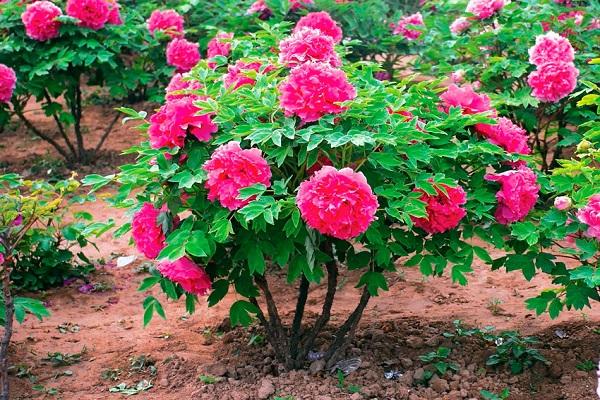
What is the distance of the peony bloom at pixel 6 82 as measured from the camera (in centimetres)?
617

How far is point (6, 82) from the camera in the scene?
6.20m

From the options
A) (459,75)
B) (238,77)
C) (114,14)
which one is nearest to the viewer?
(238,77)

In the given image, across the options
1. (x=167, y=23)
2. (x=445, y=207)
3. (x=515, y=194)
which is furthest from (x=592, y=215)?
(x=167, y=23)

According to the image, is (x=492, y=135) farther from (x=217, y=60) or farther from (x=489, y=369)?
(x=217, y=60)

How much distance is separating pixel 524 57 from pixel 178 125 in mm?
2555

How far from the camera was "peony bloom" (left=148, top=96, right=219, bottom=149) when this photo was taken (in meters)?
3.22

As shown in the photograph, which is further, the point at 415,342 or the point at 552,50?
the point at 552,50

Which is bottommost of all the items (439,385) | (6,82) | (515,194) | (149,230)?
(439,385)

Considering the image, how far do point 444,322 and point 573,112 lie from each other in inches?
55.1

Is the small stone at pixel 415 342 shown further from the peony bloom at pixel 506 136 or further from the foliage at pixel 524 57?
the foliage at pixel 524 57

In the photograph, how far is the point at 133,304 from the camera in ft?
16.5

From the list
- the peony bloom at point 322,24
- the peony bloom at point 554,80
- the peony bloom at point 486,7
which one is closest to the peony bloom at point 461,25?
the peony bloom at point 486,7

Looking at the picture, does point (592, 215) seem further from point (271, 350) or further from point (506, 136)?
point (271, 350)

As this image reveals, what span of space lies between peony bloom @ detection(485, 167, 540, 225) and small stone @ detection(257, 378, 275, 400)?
113cm
